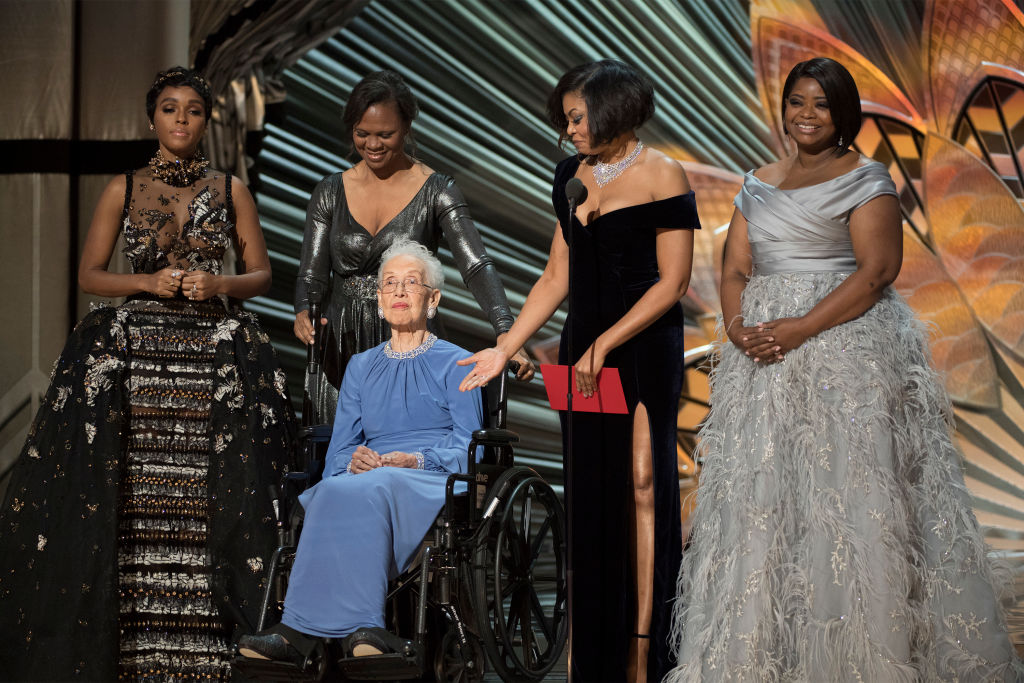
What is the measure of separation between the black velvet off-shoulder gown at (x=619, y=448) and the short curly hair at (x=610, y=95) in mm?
211

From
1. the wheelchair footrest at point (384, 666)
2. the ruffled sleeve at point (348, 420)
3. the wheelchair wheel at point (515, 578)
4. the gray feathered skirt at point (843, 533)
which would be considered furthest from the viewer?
the ruffled sleeve at point (348, 420)

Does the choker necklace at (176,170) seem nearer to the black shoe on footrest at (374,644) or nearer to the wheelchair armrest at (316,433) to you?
the wheelchair armrest at (316,433)

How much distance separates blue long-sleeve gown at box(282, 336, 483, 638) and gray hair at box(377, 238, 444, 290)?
187 millimetres

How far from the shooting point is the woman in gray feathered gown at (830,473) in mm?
2523

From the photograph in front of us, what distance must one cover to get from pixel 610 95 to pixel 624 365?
2.24ft

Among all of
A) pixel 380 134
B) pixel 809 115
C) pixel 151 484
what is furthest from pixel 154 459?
pixel 809 115

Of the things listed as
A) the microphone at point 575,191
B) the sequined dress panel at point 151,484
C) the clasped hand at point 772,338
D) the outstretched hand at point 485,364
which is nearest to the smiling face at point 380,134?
the sequined dress panel at point 151,484

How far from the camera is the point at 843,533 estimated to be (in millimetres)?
2549

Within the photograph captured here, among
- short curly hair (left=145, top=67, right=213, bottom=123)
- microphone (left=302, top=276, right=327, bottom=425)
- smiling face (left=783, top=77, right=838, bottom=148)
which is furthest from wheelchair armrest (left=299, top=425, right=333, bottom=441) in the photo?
smiling face (left=783, top=77, right=838, bottom=148)

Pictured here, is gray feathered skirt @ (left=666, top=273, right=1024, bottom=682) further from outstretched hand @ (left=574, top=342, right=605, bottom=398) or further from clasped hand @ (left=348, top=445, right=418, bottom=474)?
clasped hand @ (left=348, top=445, right=418, bottom=474)

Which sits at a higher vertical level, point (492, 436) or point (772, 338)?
point (772, 338)

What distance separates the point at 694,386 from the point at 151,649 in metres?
2.41

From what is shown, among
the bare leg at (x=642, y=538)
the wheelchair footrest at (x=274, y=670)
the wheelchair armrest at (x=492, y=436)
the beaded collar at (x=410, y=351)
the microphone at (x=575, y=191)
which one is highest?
the microphone at (x=575, y=191)

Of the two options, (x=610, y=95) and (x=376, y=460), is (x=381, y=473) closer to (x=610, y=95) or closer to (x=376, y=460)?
(x=376, y=460)
